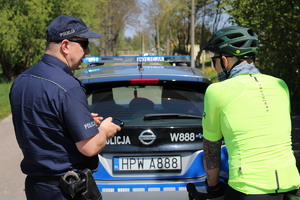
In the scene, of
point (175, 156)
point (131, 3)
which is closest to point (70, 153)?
point (175, 156)

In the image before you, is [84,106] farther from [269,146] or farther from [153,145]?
[153,145]

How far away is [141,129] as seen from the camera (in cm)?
358

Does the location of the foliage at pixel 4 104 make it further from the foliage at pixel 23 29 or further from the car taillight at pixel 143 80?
the car taillight at pixel 143 80

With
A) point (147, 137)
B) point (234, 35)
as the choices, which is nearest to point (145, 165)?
point (147, 137)

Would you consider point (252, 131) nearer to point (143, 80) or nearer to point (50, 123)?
point (50, 123)

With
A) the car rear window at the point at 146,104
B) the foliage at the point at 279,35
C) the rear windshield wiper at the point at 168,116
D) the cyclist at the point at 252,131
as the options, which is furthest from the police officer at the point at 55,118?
the foliage at the point at 279,35

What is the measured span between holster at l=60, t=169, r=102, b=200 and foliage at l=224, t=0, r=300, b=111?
7.48 m

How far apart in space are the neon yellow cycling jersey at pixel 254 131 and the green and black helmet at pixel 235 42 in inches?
6.9

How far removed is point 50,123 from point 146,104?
1646 millimetres

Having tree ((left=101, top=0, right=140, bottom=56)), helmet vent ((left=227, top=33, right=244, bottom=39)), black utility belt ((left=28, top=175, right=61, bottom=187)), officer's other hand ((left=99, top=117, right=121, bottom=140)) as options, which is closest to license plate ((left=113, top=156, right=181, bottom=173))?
officer's other hand ((left=99, top=117, right=121, bottom=140))

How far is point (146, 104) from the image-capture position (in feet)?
13.0

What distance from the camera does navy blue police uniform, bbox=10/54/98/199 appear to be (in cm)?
238

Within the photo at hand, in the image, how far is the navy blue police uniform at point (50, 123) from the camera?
93.8 inches

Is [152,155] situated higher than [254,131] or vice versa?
[254,131]
